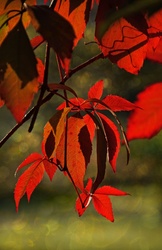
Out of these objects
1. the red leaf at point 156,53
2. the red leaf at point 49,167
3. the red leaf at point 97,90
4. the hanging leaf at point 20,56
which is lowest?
the red leaf at point 49,167

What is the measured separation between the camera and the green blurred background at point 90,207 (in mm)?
3170

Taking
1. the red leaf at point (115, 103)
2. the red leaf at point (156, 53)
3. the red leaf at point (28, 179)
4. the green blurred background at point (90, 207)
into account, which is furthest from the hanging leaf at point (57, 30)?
the green blurred background at point (90, 207)

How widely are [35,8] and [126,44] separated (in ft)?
0.44

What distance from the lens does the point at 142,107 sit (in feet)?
1.35

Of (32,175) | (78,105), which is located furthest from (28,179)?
(78,105)

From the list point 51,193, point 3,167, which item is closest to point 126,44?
point 51,193

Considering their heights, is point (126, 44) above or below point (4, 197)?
above

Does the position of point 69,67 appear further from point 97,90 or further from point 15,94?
point 97,90

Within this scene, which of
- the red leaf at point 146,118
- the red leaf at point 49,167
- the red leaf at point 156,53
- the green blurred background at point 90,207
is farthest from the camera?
the green blurred background at point 90,207

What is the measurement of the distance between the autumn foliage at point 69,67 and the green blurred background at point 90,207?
7.57 feet

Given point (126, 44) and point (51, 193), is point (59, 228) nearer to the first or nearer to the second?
point (51, 193)

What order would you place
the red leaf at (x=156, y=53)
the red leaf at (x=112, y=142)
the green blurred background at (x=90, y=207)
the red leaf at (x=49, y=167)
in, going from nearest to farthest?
the red leaf at (x=156, y=53), the red leaf at (x=112, y=142), the red leaf at (x=49, y=167), the green blurred background at (x=90, y=207)

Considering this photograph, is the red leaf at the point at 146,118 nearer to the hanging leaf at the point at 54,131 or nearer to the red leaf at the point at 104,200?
the hanging leaf at the point at 54,131

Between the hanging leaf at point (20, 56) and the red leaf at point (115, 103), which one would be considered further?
the red leaf at point (115, 103)
